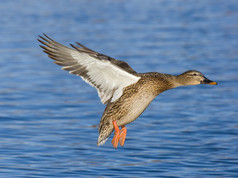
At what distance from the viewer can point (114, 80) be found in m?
7.38

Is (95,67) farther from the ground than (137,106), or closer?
farther from the ground

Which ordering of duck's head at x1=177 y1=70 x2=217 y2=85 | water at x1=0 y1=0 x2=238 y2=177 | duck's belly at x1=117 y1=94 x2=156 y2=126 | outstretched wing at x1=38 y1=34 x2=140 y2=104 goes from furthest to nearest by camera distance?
water at x1=0 y1=0 x2=238 y2=177, duck's head at x1=177 y1=70 x2=217 y2=85, duck's belly at x1=117 y1=94 x2=156 y2=126, outstretched wing at x1=38 y1=34 x2=140 y2=104

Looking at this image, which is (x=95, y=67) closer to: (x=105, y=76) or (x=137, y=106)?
(x=105, y=76)

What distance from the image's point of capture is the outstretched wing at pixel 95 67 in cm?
700

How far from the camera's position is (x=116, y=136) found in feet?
24.7

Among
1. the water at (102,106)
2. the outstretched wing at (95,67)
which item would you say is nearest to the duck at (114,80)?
the outstretched wing at (95,67)

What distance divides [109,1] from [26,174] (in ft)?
59.7

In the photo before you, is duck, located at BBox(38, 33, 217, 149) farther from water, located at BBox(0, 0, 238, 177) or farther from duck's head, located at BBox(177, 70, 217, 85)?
water, located at BBox(0, 0, 238, 177)

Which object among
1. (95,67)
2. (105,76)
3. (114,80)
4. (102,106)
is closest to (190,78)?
(114,80)

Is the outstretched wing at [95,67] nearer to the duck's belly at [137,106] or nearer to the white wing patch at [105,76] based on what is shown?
the white wing patch at [105,76]

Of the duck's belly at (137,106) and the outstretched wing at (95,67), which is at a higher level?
the outstretched wing at (95,67)

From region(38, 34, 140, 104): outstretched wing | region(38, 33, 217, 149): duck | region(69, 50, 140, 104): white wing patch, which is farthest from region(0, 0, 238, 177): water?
region(38, 34, 140, 104): outstretched wing

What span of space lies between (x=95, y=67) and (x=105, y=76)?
0.22 m

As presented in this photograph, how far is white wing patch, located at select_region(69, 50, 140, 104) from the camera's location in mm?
7035
